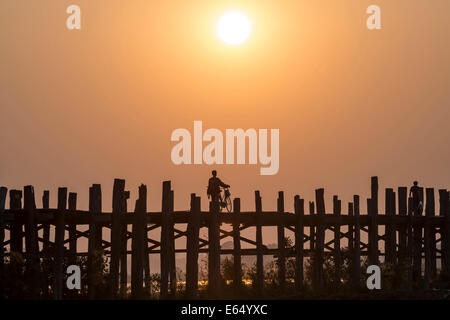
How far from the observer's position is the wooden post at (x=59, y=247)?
3609 centimetres

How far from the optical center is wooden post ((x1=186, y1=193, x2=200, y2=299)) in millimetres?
38656

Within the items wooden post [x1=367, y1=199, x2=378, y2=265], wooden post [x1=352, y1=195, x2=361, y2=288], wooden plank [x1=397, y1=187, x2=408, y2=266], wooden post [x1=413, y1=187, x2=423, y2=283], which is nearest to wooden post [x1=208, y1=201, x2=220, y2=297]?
wooden post [x1=352, y1=195, x2=361, y2=288]

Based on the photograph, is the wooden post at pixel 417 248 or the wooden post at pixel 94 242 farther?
the wooden post at pixel 417 248

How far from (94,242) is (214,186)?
4.81m

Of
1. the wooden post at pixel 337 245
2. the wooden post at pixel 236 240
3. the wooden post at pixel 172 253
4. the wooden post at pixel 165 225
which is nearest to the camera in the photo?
the wooden post at pixel 165 225

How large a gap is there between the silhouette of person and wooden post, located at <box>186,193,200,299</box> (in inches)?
127

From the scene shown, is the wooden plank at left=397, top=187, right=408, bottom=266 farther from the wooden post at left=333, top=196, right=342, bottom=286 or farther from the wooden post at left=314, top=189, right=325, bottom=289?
the wooden post at left=314, top=189, right=325, bottom=289

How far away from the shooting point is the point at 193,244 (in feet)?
129

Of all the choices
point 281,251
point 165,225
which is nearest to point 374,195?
point 281,251

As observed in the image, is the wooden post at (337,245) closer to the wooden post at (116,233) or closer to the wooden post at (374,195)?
the wooden post at (374,195)

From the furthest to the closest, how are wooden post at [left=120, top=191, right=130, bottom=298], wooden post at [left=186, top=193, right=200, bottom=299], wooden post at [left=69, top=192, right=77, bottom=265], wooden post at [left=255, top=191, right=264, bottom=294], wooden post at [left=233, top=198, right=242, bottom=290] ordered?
wooden post at [left=120, top=191, right=130, bottom=298] → wooden post at [left=233, top=198, right=242, bottom=290] → wooden post at [left=255, top=191, right=264, bottom=294] → wooden post at [left=69, top=192, right=77, bottom=265] → wooden post at [left=186, top=193, right=200, bottom=299]

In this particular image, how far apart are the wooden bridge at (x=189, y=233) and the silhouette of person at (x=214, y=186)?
4.64 ft

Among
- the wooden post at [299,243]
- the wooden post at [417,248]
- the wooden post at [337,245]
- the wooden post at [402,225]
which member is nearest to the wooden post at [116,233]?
the wooden post at [299,243]
